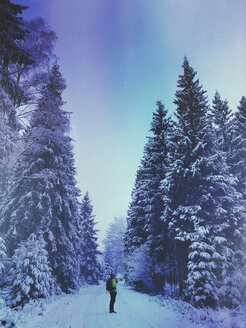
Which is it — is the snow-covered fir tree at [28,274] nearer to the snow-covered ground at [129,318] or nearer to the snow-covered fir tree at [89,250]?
the snow-covered ground at [129,318]

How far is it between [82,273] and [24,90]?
29.6 meters

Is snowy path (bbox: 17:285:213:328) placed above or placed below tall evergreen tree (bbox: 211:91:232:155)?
below

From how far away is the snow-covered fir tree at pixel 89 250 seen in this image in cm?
2981

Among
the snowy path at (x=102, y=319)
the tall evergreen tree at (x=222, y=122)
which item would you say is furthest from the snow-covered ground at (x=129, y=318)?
the tall evergreen tree at (x=222, y=122)

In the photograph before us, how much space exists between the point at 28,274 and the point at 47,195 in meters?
4.98

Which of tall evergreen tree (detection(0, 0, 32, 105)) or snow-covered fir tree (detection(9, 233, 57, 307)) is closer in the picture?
tall evergreen tree (detection(0, 0, 32, 105))

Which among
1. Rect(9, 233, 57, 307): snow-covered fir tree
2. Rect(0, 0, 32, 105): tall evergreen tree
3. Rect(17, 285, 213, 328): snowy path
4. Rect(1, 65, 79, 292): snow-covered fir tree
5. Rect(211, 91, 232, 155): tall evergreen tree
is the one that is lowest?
Rect(17, 285, 213, 328): snowy path

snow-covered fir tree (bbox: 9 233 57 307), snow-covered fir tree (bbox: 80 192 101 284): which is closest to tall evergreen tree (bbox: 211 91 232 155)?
snow-covered fir tree (bbox: 9 233 57 307)

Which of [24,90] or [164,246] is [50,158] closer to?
[24,90]

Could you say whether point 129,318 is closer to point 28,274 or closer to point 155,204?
point 28,274

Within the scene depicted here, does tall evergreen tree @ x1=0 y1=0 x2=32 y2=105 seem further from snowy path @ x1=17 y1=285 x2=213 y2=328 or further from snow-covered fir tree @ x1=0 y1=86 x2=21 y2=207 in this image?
snowy path @ x1=17 y1=285 x2=213 y2=328

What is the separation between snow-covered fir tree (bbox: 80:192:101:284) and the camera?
29808 mm

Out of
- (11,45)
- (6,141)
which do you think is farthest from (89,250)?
(11,45)

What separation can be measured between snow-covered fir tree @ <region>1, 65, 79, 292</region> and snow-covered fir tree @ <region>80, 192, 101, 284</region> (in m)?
13.7
